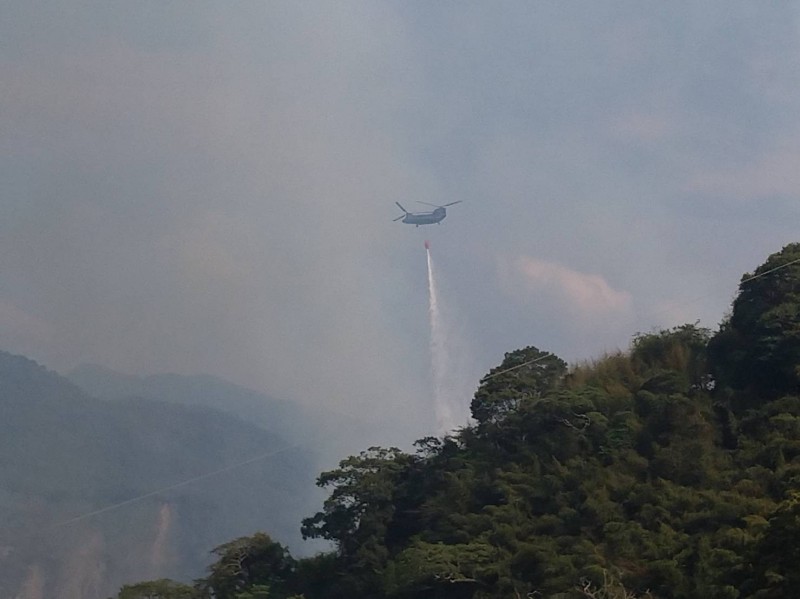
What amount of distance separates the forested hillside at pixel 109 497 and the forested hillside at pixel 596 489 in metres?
83.9

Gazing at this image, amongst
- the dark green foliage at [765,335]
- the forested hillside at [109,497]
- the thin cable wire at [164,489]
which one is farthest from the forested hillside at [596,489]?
the thin cable wire at [164,489]

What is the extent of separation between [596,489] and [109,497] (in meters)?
128

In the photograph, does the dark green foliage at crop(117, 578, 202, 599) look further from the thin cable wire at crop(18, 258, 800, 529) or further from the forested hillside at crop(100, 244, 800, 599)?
the thin cable wire at crop(18, 258, 800, 529)

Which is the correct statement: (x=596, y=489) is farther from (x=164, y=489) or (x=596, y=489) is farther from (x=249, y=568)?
(x=164, y=489)

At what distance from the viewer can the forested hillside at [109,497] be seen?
13325cm

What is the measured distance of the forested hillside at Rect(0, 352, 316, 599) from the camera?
13325 cm

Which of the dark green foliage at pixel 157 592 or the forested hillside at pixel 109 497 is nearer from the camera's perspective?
the dark green foliage at pixel 157 592

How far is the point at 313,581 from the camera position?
54.5m

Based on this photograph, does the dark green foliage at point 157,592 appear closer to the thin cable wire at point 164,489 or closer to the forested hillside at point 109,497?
the forested hillside at point 109,497

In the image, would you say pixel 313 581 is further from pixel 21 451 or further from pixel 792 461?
pixel 21 451

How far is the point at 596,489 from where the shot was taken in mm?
44906

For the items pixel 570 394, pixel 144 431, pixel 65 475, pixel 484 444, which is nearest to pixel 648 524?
pixel 570 394

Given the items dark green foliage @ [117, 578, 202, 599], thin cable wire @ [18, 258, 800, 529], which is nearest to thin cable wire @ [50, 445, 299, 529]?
thin cable wire @ [18, 258, 800, 529]

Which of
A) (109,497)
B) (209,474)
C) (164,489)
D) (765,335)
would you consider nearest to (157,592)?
(765,335)
